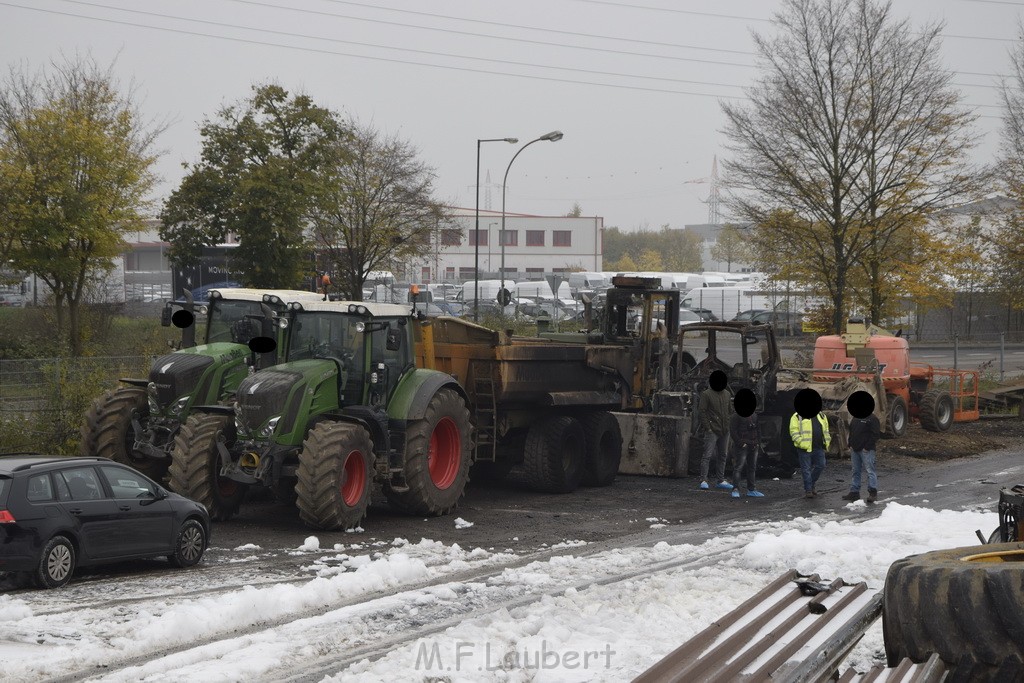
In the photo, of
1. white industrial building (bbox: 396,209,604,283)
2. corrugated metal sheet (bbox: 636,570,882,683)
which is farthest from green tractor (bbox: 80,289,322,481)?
white industrial building (bbox: 396,209,604,283)

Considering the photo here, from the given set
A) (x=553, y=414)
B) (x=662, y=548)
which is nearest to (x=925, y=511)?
(x=662, y=548)

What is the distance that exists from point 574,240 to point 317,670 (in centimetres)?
8443

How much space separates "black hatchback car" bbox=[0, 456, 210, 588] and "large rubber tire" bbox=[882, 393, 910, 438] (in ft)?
47.9

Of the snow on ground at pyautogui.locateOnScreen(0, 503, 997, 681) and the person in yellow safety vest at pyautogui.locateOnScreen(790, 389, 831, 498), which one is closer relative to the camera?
the snow on ground at pyautogui.locateOnScreen(0, 503, 997, 681)

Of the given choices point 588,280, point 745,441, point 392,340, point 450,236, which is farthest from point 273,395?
point 588,280

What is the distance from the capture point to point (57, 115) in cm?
2748

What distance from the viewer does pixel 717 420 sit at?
17578 millimetres

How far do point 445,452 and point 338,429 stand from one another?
2387mm

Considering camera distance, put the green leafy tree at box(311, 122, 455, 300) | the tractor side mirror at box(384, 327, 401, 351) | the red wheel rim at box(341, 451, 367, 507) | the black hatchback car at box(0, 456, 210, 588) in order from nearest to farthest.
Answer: the black hatchback car at box(0, 456, 210, 588), the red wheel rim at box(341, 451, 367, 507), the tractor side mirror at box(384, 327, 401, 351), the green leafy tree at box(311, 122, 455, 300)

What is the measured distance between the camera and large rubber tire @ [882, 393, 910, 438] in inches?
882

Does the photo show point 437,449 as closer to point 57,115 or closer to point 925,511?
point 925,511

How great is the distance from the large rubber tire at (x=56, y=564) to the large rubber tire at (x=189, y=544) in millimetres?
1147

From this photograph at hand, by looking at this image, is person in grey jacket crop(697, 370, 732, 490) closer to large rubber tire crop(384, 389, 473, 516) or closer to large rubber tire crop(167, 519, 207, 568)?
large rubber tire crop(384, 389, 473, 516)

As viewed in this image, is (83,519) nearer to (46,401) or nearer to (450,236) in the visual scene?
(46,401)
